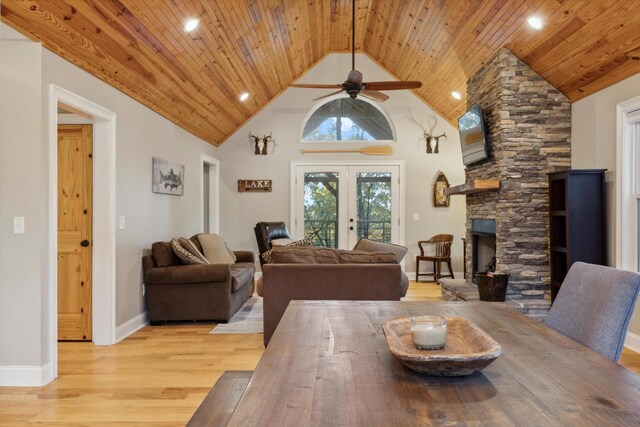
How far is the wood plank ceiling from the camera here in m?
3.12

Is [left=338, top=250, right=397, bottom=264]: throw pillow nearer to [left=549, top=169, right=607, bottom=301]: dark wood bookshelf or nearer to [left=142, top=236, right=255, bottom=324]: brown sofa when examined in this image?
[left=142, top=236, right=255, bottom=324]: brown sofa

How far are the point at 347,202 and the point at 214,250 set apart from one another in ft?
9.28

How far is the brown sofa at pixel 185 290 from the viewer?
4434mm

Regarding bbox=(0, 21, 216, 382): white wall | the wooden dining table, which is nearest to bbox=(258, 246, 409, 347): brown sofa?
bbox=(0, 21, 216, 382): white wall

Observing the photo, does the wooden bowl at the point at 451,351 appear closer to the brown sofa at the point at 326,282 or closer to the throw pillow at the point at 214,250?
the brown sofa at the point at 326,282

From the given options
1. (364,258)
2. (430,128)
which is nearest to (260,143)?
(430,128)

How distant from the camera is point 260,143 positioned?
7547 millimetres

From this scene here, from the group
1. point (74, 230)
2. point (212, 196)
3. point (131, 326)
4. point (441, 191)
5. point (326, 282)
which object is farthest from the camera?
point (212, 196)

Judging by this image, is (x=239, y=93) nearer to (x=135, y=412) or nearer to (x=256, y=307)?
(x=256, y=307)

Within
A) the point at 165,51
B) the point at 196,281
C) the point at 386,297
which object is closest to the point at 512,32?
the point at 386,297

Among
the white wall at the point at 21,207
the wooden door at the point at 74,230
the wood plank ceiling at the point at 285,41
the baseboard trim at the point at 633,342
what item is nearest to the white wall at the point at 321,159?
the wood plank ceiling at the point at 285,41

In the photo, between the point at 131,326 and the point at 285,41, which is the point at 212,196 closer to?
the point at 285,41

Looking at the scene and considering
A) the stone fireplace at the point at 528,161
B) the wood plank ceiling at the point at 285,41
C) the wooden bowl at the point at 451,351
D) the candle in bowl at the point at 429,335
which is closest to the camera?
the wooden bowl at the point at 451,351

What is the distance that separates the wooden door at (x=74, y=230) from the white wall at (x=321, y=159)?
12.0 ft
